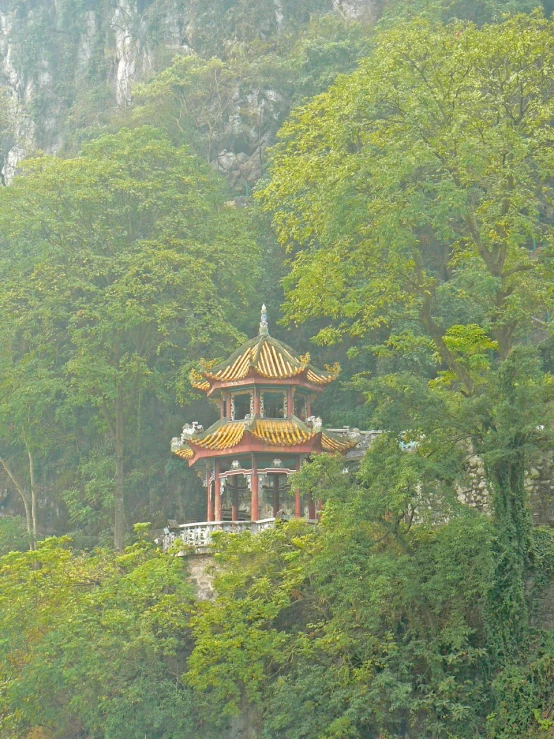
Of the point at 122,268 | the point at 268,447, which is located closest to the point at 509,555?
the point at 268,447

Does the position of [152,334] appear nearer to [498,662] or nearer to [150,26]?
[498,662]

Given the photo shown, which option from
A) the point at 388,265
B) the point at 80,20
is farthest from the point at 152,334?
the point at 80,20

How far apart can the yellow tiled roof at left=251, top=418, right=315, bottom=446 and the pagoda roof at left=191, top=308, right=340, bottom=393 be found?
39.6 inches

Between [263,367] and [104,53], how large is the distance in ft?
90.0

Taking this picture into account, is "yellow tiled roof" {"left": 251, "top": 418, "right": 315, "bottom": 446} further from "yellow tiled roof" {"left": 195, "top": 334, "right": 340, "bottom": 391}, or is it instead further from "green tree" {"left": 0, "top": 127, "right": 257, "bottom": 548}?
"green tree" {"left": 0, "top": 127, "right": 257, "bottom": 548}

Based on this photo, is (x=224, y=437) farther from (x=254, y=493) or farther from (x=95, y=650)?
(x=95, y=650)

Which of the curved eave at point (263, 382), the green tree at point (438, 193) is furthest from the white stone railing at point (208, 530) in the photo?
the green tree at point (438, 193)

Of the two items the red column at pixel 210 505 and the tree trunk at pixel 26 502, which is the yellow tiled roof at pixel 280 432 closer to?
the red column at pixel 210 505

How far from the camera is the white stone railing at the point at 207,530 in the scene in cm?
2298

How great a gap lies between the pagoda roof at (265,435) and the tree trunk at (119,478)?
3.57 meters

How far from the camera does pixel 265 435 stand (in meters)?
24.7

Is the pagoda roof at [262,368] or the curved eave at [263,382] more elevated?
the pagoda roof at [262,368]

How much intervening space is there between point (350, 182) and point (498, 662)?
30.0ft

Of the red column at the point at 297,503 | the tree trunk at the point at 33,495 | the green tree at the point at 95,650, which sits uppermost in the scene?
the tree trunk at the point at 33,495
